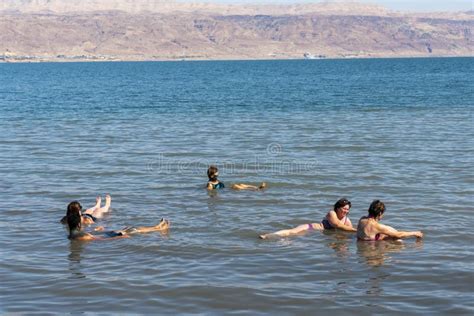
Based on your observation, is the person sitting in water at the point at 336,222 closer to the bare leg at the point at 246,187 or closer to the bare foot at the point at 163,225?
the bare foot at the point at 163,225

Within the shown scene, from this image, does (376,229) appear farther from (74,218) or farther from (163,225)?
(74,218)

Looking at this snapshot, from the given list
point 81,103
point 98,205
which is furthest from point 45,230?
point 81,103

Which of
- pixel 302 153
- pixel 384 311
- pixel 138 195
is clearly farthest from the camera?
pixel 302 153

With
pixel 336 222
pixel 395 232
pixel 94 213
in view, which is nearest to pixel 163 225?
pixel 94 213

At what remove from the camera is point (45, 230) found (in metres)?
16.4

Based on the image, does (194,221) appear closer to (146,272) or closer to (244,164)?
(146,272)

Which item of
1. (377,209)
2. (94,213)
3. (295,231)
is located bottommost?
(295,231)

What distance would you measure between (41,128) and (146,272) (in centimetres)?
2702

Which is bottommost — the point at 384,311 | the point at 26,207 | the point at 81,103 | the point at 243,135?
the point at 384,311

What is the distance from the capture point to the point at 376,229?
14914 mm

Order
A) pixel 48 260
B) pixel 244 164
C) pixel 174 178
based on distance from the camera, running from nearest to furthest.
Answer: pixel 48 260 → pixel 174 178 → pixel 244 164

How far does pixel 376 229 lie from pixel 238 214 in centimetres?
416

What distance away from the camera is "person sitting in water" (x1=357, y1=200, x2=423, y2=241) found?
48.8 ft

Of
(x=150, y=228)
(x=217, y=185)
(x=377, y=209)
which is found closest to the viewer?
(x=377, y=209)
